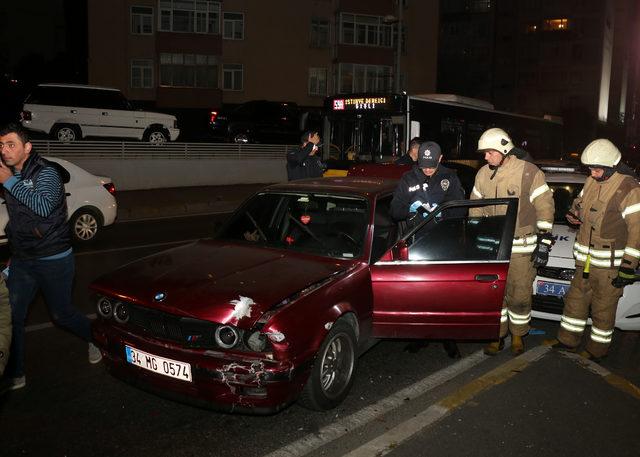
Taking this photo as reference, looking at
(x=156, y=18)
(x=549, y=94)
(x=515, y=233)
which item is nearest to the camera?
(x=515, y=233)

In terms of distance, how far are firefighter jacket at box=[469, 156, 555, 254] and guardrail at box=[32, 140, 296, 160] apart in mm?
13450

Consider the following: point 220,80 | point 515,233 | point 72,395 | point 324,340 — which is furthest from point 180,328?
point 220,80

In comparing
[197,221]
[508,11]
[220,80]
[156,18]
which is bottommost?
[197,221]

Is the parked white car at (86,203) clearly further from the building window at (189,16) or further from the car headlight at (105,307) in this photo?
the building window at (189,16)

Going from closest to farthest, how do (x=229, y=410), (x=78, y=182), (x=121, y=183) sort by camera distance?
(x=229, y=410) < (x=78, y=182) < (x=121, y=183)

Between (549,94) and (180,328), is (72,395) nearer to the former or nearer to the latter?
(180,328)

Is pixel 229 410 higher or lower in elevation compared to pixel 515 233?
lower

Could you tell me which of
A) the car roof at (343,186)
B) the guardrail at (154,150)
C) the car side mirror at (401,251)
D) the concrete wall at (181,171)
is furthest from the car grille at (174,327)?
the concrete wall at (181,171)

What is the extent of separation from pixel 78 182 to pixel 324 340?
7275mm

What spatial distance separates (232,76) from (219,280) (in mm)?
32707

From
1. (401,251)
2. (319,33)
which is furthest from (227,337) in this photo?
(319,33)

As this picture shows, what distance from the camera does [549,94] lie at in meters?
68.0

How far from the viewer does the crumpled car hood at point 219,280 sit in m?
3.55

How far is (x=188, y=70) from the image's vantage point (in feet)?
111
